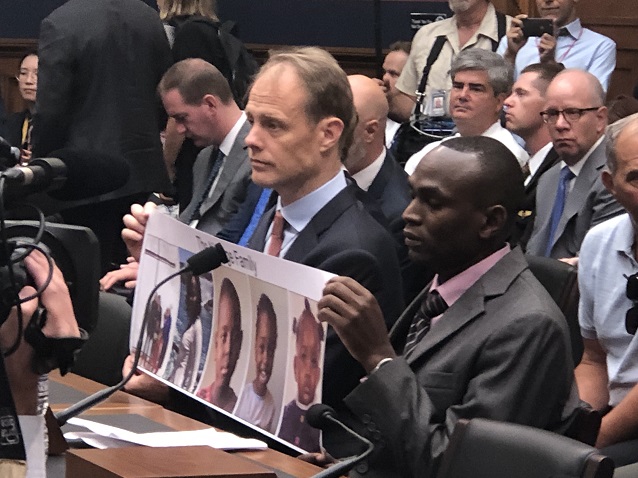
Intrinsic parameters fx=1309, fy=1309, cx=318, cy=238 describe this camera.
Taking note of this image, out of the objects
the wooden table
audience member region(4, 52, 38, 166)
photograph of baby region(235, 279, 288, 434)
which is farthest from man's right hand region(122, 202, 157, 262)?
audience member region(4, 52, 38, 166)

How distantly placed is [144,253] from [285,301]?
59 cm

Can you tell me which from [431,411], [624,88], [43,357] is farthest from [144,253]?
[624,88]

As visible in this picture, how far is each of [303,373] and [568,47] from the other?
170 inches

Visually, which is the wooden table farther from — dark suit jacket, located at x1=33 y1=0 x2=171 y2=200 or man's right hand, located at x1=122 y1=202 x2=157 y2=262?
dark suit jacket, located at x1=33 y1=0 x2=171 y2=200

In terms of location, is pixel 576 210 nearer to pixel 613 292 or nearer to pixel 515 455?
pixel 613 292

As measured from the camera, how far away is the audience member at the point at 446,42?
21.5 ft

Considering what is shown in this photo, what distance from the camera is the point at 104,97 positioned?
5.10m

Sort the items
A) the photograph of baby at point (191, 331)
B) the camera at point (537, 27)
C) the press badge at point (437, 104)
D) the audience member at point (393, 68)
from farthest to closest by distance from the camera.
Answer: the audience member at point (393, 68), the press badge at point (437, 104), the camera at point (537, 27), the photograph of baby at point (191, 331)

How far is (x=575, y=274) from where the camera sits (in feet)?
→ 10.3

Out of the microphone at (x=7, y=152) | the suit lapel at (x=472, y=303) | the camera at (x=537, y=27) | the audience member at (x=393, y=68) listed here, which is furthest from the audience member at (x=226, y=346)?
the audience member at (x=393, y=68)

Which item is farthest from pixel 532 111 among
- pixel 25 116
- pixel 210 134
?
pixel 25 116

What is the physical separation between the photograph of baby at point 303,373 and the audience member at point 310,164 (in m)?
0.35

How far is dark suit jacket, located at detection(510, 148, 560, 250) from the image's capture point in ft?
15.4

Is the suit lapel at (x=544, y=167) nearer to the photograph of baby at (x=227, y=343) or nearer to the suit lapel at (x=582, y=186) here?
the suit lapel at (x=582, y=186)
